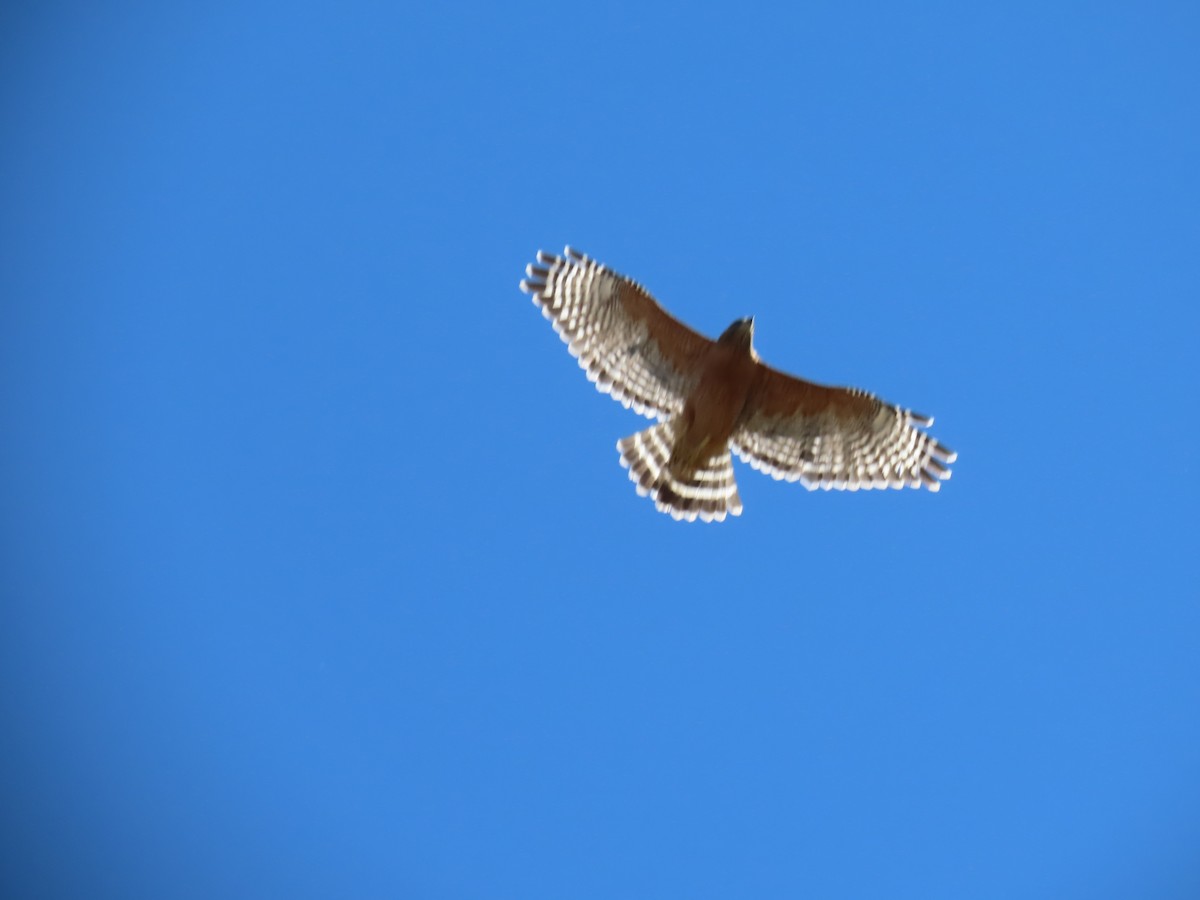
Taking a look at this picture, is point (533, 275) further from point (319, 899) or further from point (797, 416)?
point (319, 899)

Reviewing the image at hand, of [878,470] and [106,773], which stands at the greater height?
[878,470]

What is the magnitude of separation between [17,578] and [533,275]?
1148 cm

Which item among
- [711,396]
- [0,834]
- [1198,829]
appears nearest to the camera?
[711,396]

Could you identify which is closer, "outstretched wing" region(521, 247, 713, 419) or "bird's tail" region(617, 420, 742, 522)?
"outstretched wing" region(521, 247, 713, 419)

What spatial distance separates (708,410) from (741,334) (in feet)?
2.25

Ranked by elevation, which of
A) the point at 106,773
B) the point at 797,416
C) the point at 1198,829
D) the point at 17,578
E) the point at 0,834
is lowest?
the point at 0,834

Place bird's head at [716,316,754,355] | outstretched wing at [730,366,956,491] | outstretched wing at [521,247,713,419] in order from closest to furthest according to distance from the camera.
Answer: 1. bird's head at [716,316,754,355]
2. outstretched wing at [521,247,713,419]
3. outstretched wing at [730,366,956,491]

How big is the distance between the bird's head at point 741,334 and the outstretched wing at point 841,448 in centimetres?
68

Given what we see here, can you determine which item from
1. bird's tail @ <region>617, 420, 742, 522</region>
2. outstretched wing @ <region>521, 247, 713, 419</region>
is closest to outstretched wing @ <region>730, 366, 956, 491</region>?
bird's tail @ <region>617, 420, 742, 522</region>

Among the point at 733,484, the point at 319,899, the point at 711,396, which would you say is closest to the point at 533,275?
the point at 711,396

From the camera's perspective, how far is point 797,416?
7.91m

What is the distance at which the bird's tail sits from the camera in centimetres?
794

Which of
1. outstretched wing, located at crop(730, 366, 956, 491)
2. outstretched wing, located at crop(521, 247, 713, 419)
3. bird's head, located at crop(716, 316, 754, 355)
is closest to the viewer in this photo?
bird's head, located at crop(716, 316, 754, 355)

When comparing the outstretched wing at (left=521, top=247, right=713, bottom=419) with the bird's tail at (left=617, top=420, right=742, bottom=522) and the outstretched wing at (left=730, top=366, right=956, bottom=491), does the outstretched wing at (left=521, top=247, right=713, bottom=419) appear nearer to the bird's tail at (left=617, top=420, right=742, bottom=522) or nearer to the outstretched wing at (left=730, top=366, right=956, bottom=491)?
the bird's tail at (left=617, top=420, right=742, bottom=522)
